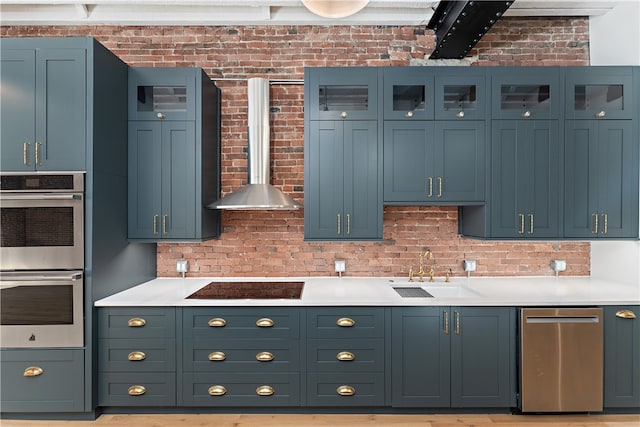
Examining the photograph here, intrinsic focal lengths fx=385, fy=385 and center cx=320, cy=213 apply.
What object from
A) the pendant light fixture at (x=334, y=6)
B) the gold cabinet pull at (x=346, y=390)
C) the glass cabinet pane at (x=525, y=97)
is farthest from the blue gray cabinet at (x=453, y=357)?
the pendant light fixture at (x=334, y=6)

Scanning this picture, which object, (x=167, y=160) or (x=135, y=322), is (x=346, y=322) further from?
(x=167, y=160)

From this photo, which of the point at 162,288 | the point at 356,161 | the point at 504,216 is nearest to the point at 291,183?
the point at 356,161

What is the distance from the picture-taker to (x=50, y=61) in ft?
8.79

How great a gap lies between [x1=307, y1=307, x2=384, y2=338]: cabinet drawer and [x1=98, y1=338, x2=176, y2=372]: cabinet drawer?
1.03 meters

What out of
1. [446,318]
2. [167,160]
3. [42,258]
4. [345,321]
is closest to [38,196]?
[42,258]

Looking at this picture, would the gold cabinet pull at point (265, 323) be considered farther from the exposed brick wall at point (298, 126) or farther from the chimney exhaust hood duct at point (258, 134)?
the chimney exhaust hood duct at point (258, 134)

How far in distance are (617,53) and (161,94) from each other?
3.90 meters

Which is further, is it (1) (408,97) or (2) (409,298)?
(1) (408,97)

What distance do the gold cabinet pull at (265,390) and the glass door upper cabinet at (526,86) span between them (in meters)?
2.73

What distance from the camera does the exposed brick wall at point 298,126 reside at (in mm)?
3588

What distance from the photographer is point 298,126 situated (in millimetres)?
3602

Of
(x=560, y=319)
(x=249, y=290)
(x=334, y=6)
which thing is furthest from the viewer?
(x=249, y=290)

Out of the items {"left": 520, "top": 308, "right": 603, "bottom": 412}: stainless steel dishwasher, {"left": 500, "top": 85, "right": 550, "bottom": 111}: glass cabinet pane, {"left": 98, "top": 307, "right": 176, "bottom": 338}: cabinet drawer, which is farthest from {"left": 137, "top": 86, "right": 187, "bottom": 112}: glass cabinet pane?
{"left": 520, "top": 308, "right": 603, "bottom": 412}: stainless steel dishwasher

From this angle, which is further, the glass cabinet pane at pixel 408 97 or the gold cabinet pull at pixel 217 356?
the glass cabinet pane at pixel 408 97
